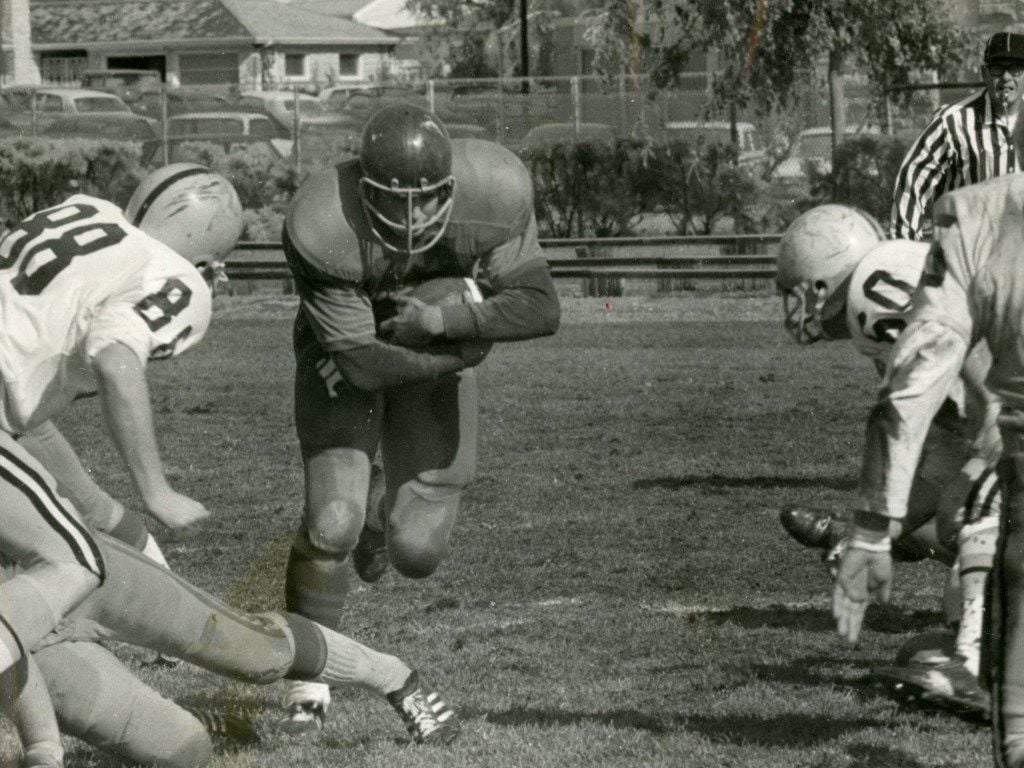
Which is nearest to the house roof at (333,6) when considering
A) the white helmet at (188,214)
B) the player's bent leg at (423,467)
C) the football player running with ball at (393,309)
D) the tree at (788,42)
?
the tree at (788,42)

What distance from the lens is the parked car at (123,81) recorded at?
29.1 metres

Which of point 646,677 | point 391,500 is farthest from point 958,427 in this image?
point 391,500

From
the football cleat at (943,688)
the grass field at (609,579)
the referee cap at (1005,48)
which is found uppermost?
the referee cap at (1005,48)

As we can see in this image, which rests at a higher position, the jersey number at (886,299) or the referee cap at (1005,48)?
the referee cap at (1005,48)

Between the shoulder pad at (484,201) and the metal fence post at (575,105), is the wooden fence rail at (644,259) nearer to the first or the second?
the metal fence post at (575,105)

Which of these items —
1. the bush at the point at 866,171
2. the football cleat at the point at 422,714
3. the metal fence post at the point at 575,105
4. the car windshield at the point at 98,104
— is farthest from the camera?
the car windshield at the point at 98,104

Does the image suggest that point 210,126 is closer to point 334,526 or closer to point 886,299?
point 334,526

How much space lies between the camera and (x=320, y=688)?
4.89 m

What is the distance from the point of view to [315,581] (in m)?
5.00

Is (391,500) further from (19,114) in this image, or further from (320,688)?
(19,114)

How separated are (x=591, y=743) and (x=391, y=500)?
112 centimetres

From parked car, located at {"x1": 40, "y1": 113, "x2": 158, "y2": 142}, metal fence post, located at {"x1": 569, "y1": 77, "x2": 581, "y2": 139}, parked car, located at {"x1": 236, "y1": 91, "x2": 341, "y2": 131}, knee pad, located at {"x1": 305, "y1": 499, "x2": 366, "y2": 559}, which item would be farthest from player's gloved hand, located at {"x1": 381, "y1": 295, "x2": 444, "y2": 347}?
parked car, located at {"x1": 40, "y1": 113, "x2": 158, "y2": 142}

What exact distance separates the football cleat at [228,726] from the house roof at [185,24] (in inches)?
1639

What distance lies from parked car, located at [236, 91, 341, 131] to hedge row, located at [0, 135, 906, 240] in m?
3.49
